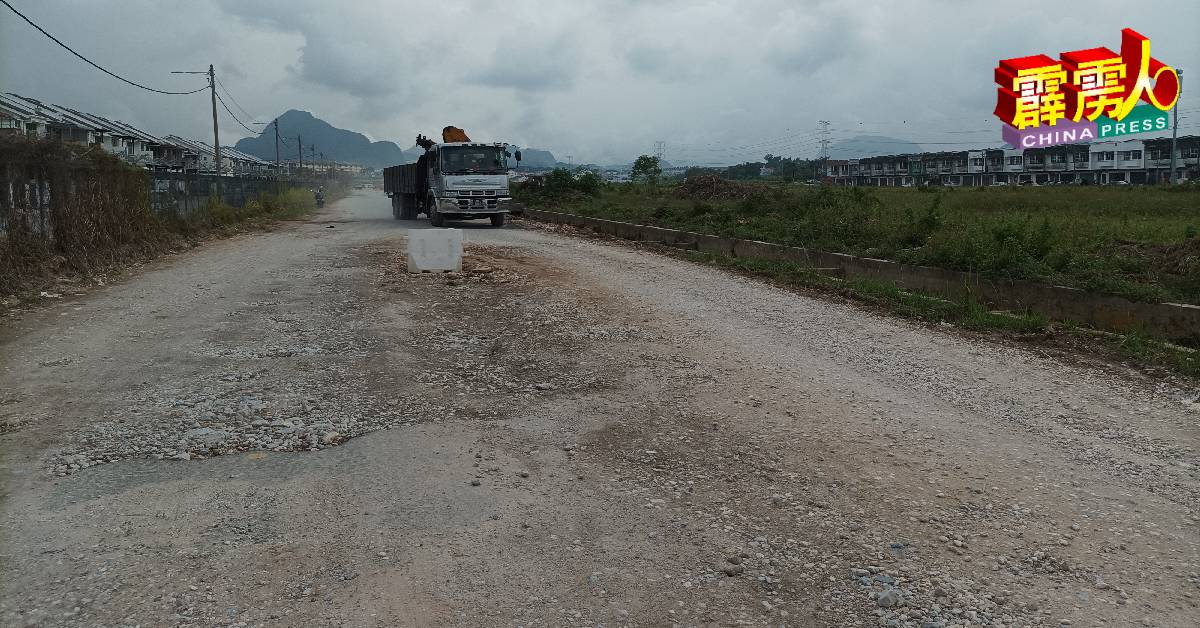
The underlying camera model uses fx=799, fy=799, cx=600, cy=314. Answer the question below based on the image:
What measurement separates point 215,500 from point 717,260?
11769 mm

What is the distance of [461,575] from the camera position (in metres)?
3.50

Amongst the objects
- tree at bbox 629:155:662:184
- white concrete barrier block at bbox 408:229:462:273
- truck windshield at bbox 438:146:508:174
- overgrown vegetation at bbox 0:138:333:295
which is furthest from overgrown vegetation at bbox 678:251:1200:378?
Result: tree at bbox 629:155:662:184

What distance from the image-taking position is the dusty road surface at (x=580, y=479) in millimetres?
3336

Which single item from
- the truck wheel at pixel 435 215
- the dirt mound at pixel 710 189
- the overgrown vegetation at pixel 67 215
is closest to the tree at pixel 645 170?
the dirt mound at pixel 710 189

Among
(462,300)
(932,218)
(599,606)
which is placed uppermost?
(932,218)

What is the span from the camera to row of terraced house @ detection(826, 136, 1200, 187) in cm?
7903

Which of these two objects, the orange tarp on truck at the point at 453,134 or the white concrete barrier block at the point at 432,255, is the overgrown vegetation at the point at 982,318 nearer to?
the white concrete barrier block at the point at 432,255

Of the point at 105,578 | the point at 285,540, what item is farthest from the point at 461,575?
the point at 105,578

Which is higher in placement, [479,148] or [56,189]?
Result: [479,148]

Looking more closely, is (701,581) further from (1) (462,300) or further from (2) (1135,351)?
(1) (462,300)

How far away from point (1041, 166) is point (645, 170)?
60665 mm

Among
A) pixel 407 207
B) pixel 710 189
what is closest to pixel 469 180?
pixel 407 207

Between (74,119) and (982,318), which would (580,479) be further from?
(74,119)

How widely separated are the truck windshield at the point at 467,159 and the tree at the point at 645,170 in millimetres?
25196
